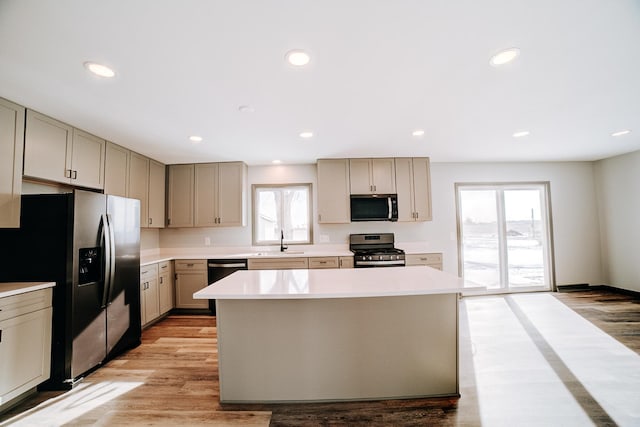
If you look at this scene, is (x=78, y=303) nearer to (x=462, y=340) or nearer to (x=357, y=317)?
(x=357, y=317)

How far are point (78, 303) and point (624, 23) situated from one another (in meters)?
4.32

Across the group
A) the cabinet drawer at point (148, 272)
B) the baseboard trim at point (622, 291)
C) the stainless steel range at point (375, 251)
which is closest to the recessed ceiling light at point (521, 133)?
the stainless steel range at point (375, 251)

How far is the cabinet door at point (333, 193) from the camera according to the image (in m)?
4.29

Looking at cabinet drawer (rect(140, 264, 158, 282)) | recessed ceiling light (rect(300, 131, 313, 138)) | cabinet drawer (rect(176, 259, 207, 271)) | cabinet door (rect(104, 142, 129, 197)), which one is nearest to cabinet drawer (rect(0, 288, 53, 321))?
cabinet drawer (rect(140, 264, 158, 282))

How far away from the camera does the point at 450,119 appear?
9.30 feet

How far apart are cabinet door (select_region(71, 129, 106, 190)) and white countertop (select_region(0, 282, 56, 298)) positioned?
1078mm

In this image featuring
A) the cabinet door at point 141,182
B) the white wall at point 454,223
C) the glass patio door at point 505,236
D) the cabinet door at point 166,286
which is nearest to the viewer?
the cabinet door at point 141,182

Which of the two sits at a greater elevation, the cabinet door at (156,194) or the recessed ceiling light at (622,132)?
the recessed ceiling light at (622,132)

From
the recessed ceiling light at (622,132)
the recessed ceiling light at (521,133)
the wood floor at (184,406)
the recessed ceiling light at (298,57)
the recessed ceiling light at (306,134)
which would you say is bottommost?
the wood floor at (184,406)

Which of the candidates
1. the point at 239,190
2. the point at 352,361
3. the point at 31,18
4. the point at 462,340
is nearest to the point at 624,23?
the point at 352,361

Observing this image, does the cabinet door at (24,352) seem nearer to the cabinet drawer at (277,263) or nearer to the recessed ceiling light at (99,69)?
the recessed ceiling light at (99,69)

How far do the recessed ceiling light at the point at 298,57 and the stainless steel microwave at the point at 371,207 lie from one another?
8.79 feet

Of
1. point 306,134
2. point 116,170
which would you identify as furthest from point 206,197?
point 306,134

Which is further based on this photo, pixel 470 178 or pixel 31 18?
pixel 470 178
